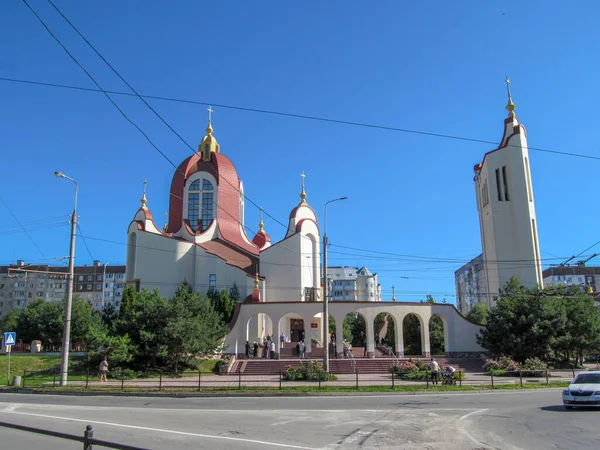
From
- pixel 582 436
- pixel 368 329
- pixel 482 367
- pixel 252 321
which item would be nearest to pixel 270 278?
pixel 252 321

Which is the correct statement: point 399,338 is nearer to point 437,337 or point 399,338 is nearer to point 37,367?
point 437,337

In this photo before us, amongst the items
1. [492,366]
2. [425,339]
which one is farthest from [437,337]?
[492,366]

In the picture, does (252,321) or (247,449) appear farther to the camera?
(252,321)

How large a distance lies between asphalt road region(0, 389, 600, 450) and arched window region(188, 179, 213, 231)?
3133cm

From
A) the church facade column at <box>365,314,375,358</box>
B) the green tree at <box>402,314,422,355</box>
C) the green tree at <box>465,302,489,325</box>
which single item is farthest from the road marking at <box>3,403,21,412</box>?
the green tree at <box>465,302,489,325</box>

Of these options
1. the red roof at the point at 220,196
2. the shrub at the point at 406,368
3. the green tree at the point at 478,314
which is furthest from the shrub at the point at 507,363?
the red roof at the point at 220,196

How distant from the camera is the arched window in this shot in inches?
1886

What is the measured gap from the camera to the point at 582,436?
9.55 meters

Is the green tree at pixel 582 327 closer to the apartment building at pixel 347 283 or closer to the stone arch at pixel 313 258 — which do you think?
the stone arch at pixel 313 258

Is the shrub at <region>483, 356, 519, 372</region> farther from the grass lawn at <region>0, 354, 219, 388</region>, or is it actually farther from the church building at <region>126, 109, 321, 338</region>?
the grass lawn at <region>0, 354, 219, 388</region>

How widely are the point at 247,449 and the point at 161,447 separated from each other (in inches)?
56.7

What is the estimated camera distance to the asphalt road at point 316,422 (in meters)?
8.98

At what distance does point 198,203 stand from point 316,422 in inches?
1529

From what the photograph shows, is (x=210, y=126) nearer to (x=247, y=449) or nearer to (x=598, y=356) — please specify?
(x=598, y=356)
